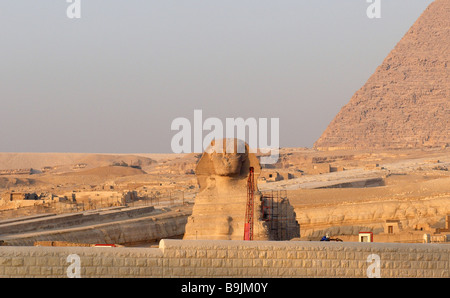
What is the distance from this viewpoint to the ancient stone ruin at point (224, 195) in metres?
22.5

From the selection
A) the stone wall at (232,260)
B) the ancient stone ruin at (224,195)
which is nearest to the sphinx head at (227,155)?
the ancient stone ruin at (224,195)

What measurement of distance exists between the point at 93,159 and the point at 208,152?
163465 millimetres

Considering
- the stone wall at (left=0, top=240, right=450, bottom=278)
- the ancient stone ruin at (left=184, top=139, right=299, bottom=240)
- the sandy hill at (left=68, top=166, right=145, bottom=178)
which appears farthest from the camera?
the sandy hill at (left=68, top=166, right=145, bottom=178)

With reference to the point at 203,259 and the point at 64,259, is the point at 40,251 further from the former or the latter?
the point at 203,259

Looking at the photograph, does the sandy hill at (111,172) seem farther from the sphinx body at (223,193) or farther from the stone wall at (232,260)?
the stone wall at (232,260)

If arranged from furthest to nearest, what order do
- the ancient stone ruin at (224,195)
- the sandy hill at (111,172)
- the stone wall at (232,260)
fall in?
the sandy hill at (111,172) < the ancient stone ruin at (224,195) < the stone wall at (232,260)

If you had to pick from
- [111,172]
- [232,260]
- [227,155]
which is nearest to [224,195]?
[227,155]

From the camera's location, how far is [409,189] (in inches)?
1858

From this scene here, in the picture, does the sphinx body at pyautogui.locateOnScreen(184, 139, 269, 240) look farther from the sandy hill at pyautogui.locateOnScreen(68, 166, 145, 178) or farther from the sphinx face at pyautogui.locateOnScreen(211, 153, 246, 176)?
the sandy hill at pyautogui.locateOnScreen(68, 166, 145, 178)

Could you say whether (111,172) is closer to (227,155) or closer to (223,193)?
(223,193)

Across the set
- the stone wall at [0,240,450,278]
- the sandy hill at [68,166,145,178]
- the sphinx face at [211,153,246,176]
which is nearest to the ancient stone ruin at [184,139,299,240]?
the sphinx face at [211,153,246,176]

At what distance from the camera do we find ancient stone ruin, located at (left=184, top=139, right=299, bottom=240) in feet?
74.0

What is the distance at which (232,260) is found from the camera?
508 inches

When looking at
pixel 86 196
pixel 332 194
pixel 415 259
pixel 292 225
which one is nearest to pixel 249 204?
pixel 292 225
